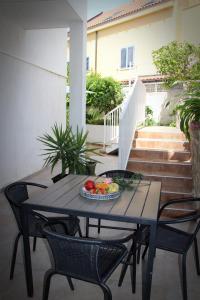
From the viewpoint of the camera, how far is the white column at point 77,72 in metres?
5.49

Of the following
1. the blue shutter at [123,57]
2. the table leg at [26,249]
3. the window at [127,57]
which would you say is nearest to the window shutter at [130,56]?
the window at [127,57]

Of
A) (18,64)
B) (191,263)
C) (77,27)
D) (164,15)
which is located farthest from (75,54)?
(164,15)

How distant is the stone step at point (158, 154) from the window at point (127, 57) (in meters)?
9.95

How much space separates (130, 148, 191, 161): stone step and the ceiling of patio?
9.15ft

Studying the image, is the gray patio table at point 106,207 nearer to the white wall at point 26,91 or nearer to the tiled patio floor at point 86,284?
the tiled patio floor at point 86,284

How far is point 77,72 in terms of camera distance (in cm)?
556

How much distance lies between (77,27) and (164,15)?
9374 mm

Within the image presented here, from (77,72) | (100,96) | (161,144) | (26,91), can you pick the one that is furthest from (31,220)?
(100,96)

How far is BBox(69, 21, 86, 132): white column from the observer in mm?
5488

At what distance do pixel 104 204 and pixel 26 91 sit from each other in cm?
477

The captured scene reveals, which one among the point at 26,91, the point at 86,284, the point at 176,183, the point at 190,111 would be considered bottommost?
the point at 86,284

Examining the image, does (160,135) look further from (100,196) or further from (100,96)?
(100,96)

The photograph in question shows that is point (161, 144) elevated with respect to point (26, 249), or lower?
elevated

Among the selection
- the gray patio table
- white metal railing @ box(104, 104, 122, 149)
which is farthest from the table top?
white metal railing @ box(104, 104, 122, 149)
